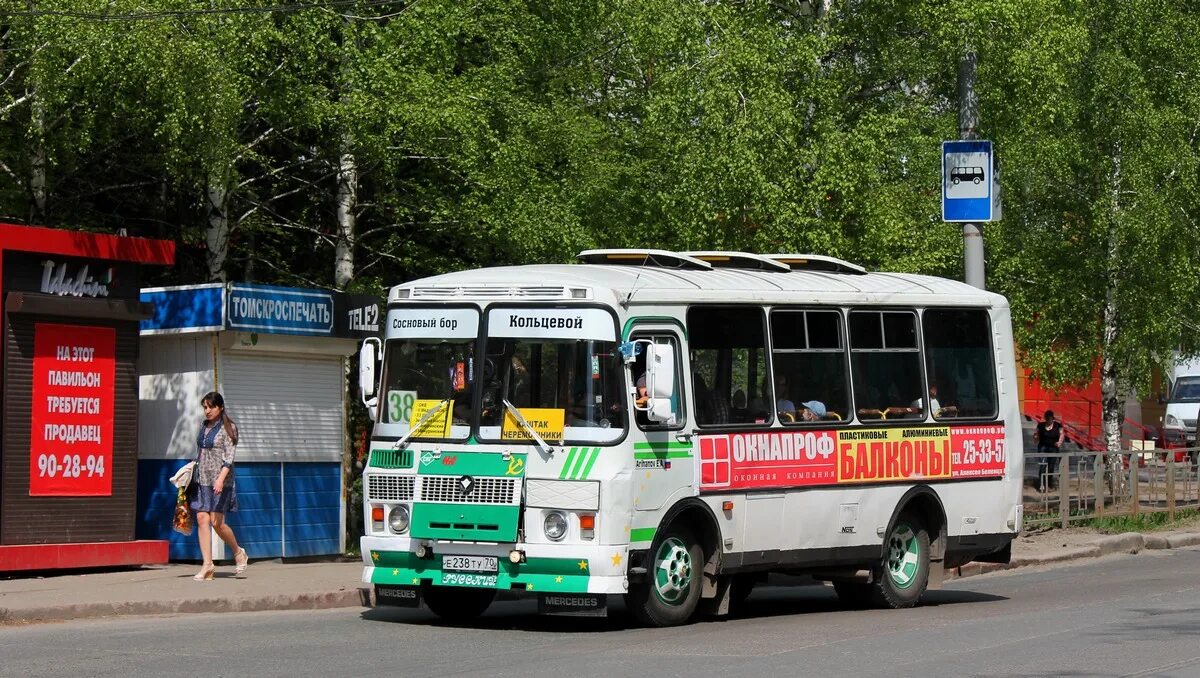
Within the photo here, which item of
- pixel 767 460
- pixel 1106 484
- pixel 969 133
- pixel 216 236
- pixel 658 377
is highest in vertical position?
pixel 969 133

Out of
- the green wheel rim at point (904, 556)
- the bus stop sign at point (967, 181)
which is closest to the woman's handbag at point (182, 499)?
the green wheel rim at point (904, 556)

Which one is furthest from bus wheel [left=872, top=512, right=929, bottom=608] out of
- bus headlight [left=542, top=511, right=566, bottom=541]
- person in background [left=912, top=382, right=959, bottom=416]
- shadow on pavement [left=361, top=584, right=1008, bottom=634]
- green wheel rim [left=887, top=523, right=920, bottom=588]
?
bus headlight [left=542, top=511, right=566, bottom=541]

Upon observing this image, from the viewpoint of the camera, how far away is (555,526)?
1368 cm

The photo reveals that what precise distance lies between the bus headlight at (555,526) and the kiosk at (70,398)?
6.11 meters

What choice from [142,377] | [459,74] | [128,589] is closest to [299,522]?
[142,377]

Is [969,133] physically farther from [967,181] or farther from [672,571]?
[672,571]

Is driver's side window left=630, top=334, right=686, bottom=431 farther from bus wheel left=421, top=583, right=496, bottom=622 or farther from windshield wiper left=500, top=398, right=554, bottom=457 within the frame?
bus wheel left=421, top=583, right=496, bottom=622

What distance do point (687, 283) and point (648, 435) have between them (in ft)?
4.85

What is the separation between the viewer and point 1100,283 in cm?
3681

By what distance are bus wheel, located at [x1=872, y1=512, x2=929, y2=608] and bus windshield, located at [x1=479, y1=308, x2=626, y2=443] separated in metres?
4.05

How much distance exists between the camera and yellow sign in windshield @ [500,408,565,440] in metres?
13.8

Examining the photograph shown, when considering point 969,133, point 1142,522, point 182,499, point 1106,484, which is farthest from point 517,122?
point 1142,522

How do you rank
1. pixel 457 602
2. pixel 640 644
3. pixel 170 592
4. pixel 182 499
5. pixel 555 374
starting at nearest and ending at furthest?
pixel 640 644
pixel 555 374
pixel 457 602
pixel 170 592
pixel 182 499

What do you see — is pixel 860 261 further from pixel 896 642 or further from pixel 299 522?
pixel 896 642
